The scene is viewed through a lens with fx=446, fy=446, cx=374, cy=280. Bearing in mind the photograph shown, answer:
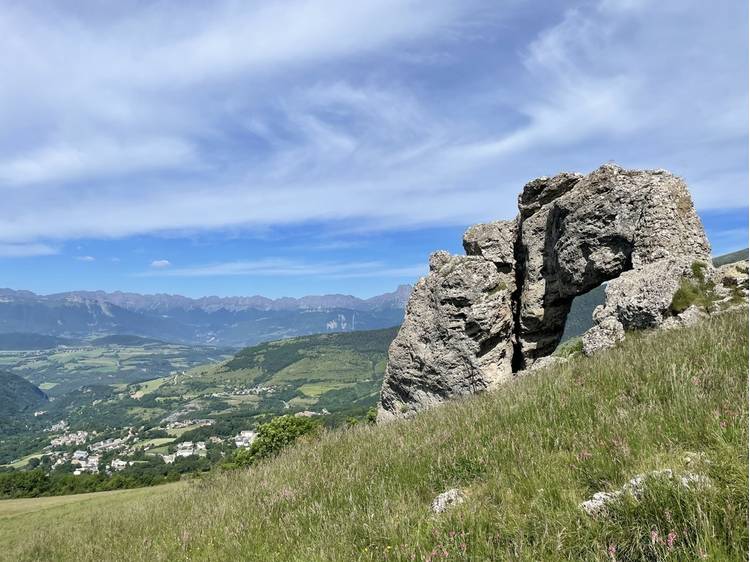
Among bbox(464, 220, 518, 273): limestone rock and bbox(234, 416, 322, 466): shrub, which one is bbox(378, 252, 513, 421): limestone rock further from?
bbox(234, 416, 322, 466): shrub

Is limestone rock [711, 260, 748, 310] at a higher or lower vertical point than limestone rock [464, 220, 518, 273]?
lower

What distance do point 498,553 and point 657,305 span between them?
12.4m

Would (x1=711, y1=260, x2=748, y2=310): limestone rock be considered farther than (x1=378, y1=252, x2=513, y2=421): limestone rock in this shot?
No

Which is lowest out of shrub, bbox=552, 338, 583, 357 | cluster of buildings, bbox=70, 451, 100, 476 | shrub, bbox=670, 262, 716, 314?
cluster of buildings, bbox=70, 451, 100, 476

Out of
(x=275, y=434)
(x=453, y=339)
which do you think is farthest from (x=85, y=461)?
(x=453, y=339)

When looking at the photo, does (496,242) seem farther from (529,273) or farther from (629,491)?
(629,491)

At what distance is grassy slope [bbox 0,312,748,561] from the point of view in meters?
3.62

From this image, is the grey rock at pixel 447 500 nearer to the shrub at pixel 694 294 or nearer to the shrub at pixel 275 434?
the shrub at pixel 694 294

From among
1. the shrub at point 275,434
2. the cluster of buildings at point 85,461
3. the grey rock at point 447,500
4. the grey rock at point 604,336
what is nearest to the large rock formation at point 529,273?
the grey rock at point 604,336

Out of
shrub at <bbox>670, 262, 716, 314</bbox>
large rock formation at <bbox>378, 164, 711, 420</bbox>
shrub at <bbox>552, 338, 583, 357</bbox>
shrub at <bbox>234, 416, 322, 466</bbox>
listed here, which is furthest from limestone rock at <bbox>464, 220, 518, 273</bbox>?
shrub at <bbox>234, 416, 322, 466</bbox>

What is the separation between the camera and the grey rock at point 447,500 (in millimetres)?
5168

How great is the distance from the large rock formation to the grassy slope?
9.09 meters

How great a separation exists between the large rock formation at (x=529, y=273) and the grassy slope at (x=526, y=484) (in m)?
9.09

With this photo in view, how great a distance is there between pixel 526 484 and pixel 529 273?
2009 cm
